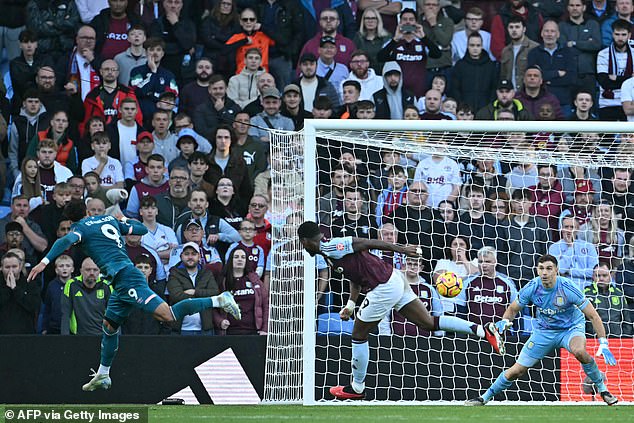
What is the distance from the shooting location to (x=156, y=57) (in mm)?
17094

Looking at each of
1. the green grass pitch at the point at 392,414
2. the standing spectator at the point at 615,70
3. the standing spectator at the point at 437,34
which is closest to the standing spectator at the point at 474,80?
the standing spectator at the point at 437,34

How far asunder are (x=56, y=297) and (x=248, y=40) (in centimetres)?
518

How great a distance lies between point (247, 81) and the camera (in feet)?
56.6

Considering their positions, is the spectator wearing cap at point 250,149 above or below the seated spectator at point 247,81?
below

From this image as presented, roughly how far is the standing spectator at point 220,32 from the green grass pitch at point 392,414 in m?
6.41

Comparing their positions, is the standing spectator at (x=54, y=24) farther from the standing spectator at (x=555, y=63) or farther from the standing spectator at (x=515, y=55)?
the standing spectator at (x=555, y=63)

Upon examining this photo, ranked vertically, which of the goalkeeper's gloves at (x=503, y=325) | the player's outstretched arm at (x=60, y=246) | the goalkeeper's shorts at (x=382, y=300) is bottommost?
Answer: the goalkeeper's gloves at (x=503, y=325)

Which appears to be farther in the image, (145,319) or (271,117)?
(271,117)

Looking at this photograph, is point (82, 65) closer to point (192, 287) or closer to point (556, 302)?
point (192, 287)

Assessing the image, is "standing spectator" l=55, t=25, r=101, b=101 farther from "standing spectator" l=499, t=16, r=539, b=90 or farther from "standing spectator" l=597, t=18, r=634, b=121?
"standing spectator" l=597, t=18, r=634, b=121

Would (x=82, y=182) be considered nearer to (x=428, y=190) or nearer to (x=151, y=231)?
(x=151, y=231)

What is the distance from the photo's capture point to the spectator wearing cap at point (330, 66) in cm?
1733

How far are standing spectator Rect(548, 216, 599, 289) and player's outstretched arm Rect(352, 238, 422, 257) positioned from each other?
338 centimetres

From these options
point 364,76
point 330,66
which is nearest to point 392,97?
point 364,76
